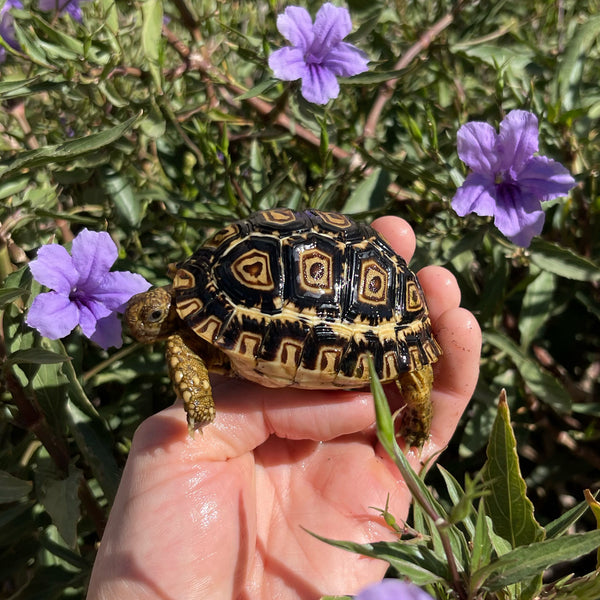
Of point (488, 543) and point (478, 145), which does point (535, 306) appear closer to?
point (478, 145)

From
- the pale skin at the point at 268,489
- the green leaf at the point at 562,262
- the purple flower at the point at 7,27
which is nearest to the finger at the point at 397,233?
the pale skin at the point at 268,489

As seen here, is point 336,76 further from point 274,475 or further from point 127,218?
point 274,475

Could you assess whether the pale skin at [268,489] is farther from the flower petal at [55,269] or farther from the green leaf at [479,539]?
the green leaf at [479,539]

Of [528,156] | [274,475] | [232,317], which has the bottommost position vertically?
[274,475]

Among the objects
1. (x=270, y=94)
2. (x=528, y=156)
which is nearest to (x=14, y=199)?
(x=270, y=94)

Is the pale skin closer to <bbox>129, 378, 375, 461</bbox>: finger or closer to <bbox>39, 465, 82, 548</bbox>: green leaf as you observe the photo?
<bbox>129, 378, 375, 461</bbox>: finger

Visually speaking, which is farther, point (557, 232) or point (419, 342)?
point (557, 232)

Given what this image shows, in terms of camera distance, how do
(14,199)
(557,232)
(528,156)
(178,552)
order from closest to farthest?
(178,552), (528,156), (14,199), (557,232)
